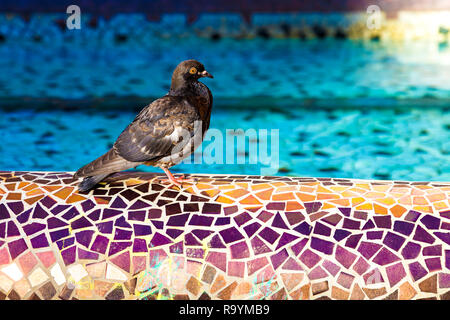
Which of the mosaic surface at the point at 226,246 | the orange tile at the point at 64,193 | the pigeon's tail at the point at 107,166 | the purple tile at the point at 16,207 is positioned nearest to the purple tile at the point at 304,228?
the mosaic surface at the point at 226,246

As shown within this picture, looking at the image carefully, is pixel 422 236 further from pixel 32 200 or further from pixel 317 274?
pixel 32 200

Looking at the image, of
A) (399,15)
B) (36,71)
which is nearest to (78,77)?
(36,71)

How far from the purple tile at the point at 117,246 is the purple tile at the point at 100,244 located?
0.02 m

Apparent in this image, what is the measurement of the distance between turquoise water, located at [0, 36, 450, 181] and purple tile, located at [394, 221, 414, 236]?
132 centimetres

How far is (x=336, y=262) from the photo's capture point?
167cm

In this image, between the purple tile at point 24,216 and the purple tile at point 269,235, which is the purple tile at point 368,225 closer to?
the purple tile at point 269,235

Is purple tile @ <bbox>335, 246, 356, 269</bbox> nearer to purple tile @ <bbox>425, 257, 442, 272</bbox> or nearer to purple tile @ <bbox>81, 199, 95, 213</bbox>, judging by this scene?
purple tile @ <bbox>425, 257, 442, 272</bbox>

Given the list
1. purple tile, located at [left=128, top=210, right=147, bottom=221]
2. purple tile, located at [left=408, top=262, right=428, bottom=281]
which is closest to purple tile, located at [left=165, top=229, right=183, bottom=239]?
purple tile, located at [left=128, top=210, right=147, bottom=221]

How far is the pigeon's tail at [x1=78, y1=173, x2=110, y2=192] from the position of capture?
187 cm

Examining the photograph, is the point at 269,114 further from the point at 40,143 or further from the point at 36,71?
the point at 36,71

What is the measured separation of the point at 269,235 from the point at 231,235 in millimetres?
125

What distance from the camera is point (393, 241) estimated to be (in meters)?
1.71

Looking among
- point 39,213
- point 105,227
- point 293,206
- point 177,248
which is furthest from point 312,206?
point 39,213
